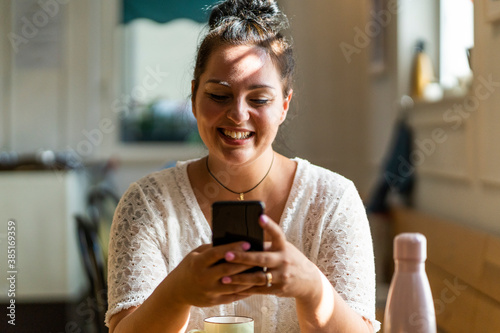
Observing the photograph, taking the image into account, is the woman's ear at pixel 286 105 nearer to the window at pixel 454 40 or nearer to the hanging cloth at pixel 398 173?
the window at pixel 454 40

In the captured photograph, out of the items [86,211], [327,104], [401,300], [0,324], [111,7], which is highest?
[111,7]

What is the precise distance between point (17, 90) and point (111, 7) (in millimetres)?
898

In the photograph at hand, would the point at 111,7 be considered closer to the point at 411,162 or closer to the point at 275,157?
the point at 411,162

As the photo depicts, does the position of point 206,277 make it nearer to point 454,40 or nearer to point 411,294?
point 411,294

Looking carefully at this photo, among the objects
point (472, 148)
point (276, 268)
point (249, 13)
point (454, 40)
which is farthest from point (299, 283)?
point (454, 40)

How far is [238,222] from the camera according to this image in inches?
30.9

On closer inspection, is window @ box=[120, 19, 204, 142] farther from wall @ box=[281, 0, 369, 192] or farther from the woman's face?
the woman's face

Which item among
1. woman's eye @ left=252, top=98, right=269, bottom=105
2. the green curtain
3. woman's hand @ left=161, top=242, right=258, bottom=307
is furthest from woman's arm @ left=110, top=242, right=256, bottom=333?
the green curtain

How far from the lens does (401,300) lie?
2.51 feet

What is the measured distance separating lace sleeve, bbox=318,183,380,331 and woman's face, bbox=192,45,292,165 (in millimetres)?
222

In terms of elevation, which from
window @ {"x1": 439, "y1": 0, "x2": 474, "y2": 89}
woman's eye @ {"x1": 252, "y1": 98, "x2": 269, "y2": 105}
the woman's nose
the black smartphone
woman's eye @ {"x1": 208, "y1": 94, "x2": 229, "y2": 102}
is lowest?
the black smartphone

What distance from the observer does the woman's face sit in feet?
3.85

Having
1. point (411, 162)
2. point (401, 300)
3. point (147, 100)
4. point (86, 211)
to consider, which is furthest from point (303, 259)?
point (147, 100)

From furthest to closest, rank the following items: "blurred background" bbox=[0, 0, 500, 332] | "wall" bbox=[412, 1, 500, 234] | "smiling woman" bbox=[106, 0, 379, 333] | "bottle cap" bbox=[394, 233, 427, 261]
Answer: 1. "blurred background" bbox=[0, 0, 500, 332]
2. "wall" bbox=[412, 1, 500, 234]
3. "smiling woman" bbox=[106, 0, 379, 333]
4. "bottle cap" bbox=[394, 233, 427, 261]
